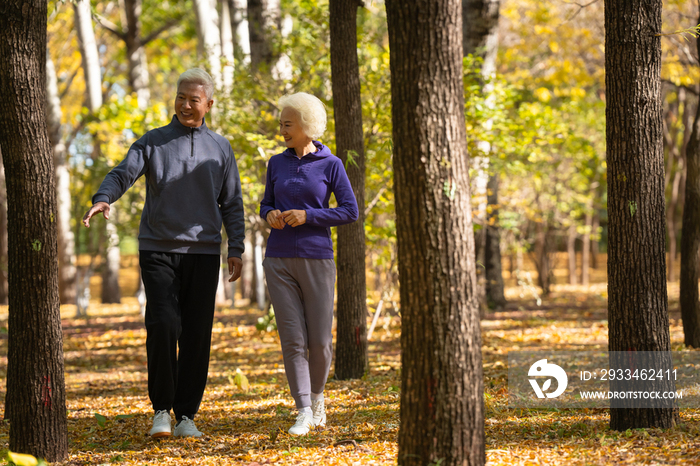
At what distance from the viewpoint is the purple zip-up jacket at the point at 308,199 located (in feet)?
12.1

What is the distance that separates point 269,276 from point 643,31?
2.52 meters

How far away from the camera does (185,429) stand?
12.4 feet

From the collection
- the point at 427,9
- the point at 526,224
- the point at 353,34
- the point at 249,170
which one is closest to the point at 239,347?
the point at 249,170

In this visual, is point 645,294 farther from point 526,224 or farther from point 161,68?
point 161,68

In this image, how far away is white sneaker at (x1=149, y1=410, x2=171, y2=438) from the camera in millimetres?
3670

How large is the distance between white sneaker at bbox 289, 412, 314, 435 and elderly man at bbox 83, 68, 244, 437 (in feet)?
1.95

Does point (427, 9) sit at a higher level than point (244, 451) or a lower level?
higher

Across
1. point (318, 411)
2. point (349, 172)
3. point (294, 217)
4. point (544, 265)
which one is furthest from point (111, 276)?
point (294, 217)

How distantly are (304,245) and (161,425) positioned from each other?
133 centimetres

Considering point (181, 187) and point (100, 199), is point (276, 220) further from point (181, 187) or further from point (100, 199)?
point (100, 199)

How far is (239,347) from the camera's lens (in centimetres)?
899

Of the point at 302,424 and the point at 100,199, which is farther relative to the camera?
the point at 302,424

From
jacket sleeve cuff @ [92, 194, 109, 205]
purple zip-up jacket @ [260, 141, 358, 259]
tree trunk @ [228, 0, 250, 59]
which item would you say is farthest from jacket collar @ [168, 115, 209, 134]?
tree trunk @ [228, 0, 250, 59]

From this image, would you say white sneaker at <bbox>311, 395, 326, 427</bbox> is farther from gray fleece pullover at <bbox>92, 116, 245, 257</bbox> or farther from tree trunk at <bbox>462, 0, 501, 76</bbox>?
tree trunk at <bbox>462, 0, 501, 76</bbox>
